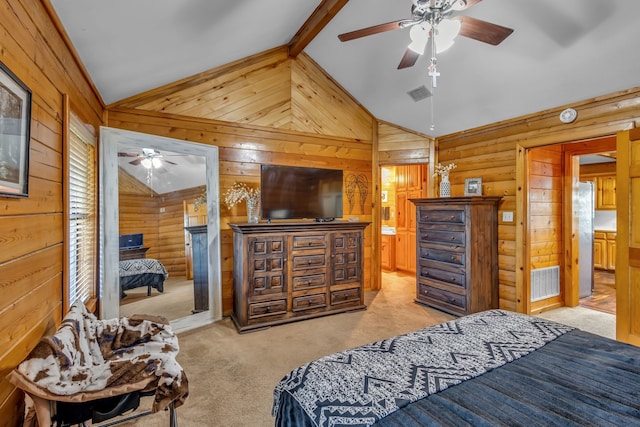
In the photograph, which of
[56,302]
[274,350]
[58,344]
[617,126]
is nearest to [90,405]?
[58,344]

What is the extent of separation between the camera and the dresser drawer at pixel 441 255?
3.70 metres

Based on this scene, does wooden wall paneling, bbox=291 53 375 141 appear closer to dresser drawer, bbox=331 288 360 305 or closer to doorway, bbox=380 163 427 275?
doorway, bbox=380 163 427 275

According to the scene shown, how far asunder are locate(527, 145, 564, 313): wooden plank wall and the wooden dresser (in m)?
0.47

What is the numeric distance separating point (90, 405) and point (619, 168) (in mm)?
4184

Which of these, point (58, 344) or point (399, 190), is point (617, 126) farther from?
point (58, 344)

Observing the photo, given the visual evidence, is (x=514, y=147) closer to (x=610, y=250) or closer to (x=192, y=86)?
(x=192, y=86)

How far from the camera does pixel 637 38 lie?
235 centimetres

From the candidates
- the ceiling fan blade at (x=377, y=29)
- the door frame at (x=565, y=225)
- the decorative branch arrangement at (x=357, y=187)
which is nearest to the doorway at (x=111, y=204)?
the ceiling fan blade at (x=377, y=29)

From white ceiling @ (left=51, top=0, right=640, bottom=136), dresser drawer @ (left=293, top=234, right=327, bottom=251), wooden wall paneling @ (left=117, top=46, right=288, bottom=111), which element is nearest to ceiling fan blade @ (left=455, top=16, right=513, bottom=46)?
white ceiling @ (left=51, top=0, right=640, bottom=136)

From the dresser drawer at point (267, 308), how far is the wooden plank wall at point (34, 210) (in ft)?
5.67

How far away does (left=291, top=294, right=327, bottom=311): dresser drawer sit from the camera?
3.55m

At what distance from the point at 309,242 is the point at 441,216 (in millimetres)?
1702

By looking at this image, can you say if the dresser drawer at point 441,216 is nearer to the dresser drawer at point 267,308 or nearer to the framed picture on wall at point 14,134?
the dresser drawer at point 267,308

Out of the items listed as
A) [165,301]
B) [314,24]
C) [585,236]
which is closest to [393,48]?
[314,24]
